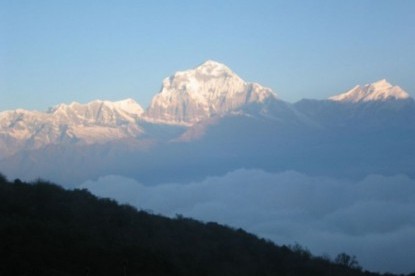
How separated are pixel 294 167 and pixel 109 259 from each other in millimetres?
172848

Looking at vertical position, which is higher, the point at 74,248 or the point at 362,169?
the point at 362,169

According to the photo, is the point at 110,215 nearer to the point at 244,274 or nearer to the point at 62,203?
the point at 62,203

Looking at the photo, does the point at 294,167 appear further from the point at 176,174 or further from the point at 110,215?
the point at 110,215

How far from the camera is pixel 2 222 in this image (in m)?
23.4

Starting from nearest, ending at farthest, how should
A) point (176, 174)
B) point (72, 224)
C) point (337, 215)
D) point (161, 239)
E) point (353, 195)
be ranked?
point (72, 224), point (161, 239), point (337, 215), point (353, 195), point (176, 174)

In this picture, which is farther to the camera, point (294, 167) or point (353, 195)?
point (294, 167)

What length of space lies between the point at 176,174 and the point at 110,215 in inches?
5997

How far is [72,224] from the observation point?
86.9ft

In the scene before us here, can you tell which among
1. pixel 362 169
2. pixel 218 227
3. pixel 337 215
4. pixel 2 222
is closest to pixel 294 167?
pixel 362 169

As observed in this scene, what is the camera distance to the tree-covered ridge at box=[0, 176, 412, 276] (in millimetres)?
20909

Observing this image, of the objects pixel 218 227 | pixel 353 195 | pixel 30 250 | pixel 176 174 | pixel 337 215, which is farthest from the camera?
pixel 176 174

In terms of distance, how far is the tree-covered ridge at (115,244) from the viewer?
68.6 feet

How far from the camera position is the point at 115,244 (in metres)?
24.8

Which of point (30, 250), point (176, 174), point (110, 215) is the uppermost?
point (176, 174)
